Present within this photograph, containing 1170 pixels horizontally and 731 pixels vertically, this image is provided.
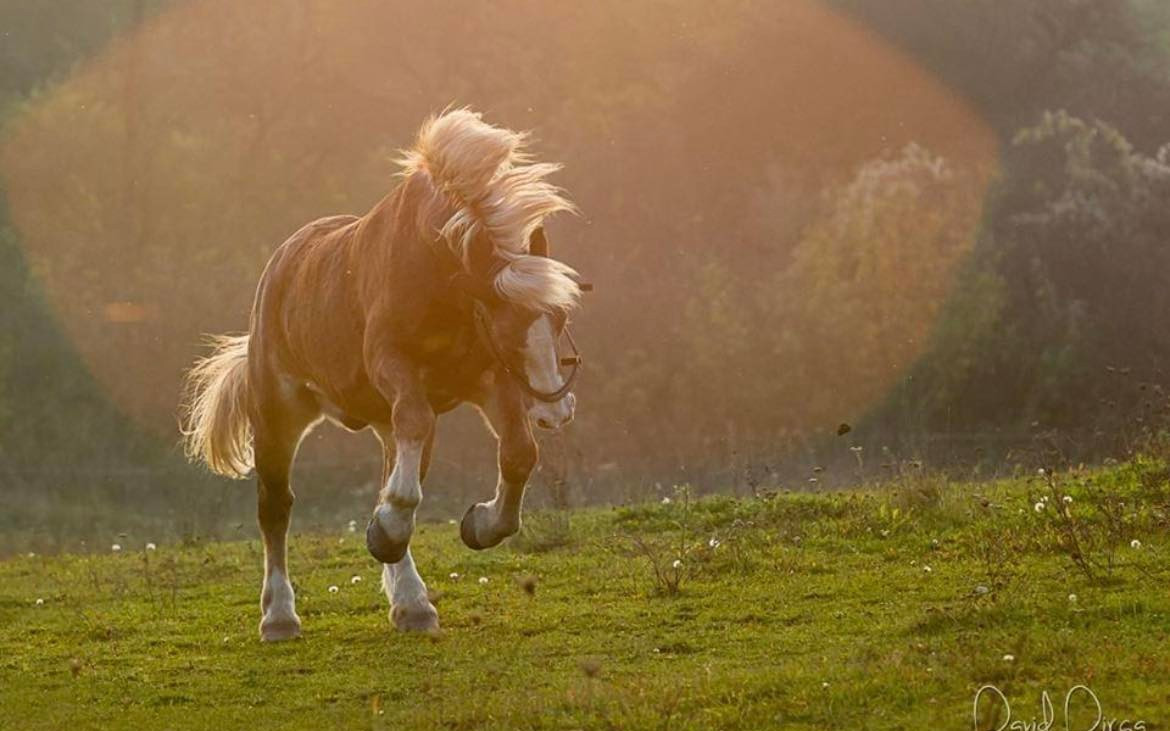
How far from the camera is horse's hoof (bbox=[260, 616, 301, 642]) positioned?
31.4ft

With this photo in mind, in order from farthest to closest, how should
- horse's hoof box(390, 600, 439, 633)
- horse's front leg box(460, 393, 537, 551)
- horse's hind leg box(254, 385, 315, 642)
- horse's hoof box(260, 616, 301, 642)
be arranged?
horse's hind leg box(254, 385, 315, 642) → horse's hoof box(260, 616, 301, 642) → horse's hoof box(390, 600, 439, 633) → horse's front leg box(460, 393, 537, 551)

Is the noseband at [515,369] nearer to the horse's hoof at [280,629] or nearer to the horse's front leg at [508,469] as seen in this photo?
the horse's front leg at [508,469]

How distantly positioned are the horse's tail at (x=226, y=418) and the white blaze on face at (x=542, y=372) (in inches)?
139

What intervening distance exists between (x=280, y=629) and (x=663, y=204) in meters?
24.6

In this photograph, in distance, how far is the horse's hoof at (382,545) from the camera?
802 cm

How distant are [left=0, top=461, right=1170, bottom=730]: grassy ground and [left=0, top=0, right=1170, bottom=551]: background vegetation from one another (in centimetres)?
1267

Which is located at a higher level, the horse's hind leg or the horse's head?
the horse's head

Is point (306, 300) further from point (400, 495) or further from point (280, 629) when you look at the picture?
point (400, 495)

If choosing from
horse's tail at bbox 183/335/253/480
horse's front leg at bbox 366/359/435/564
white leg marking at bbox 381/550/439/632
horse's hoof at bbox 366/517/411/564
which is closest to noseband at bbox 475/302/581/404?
horse's front leg at bbox 366/359/435/564

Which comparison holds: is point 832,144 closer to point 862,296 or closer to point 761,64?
point 761,64

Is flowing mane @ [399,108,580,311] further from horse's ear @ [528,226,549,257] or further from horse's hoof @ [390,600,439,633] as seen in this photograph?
horse's hoof @ [390,600,439,633]

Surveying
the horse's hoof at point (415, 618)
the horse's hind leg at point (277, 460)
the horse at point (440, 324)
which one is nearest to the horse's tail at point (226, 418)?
the horse's hind leg at point (277, 460)

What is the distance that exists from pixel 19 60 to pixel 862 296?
2176 centimetres

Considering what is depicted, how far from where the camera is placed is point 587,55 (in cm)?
3694
